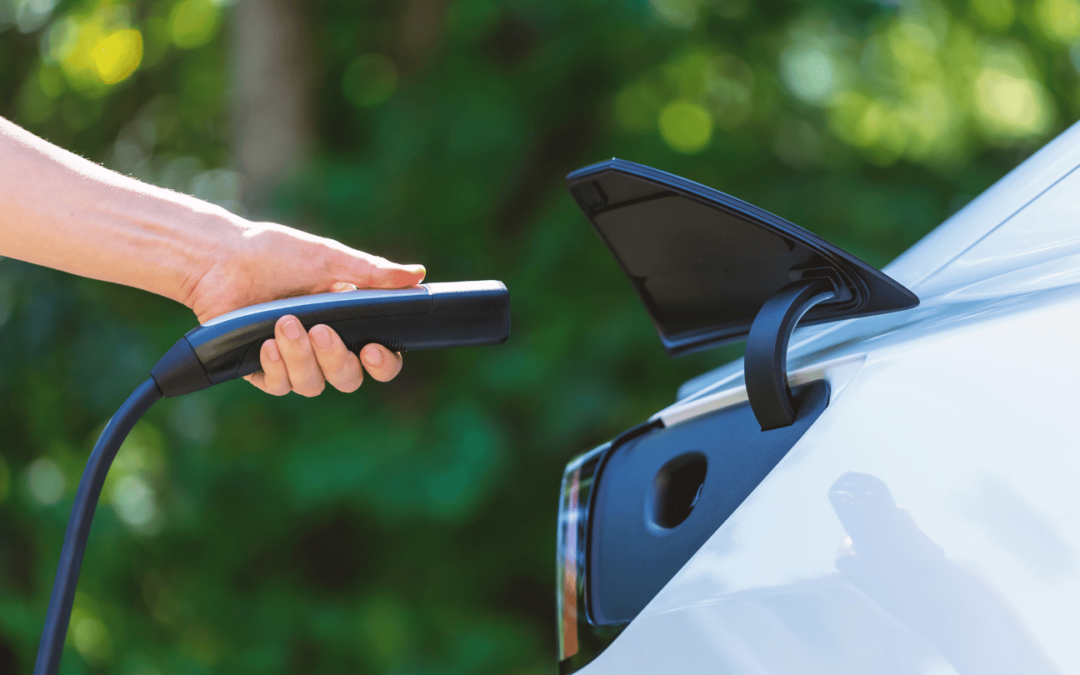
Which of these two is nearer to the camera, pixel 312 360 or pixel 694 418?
pixel 694 418

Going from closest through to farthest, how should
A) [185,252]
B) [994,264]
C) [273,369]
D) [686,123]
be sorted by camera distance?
[994,264], [273,369], [185,252], [686,123]

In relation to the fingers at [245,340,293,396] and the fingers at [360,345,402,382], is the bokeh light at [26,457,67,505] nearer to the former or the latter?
the fingers at [245,340,293,396]

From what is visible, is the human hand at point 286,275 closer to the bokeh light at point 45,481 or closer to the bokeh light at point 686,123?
the bokeh light at point 686,123

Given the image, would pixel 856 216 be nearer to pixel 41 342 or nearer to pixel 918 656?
pixel 918 656

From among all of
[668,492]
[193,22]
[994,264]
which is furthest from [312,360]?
[193,22]

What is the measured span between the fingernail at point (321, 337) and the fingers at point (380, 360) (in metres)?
0.05

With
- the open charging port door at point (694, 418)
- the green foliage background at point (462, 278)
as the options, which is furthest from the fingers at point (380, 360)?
the green foliage background at point (462, 278)

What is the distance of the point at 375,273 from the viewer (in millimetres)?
1243

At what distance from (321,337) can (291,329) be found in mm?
42

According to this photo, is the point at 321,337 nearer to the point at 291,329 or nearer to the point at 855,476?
the point at 291,329

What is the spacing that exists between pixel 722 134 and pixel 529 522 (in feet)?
4.69

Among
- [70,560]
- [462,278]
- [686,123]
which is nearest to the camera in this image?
[70,560]

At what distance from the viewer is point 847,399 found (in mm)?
697

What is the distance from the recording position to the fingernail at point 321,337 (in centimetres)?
104
